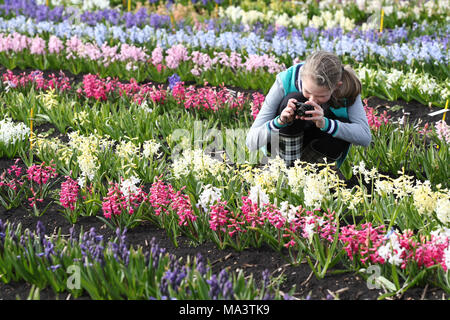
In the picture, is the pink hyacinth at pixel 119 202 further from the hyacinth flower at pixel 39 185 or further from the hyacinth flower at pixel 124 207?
the hyacinth flower at pixel 39 185

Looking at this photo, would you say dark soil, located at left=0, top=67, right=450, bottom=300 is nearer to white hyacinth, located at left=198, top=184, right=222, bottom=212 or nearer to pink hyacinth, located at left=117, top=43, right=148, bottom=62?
white hyacinth, located at left=198, top=184, right=222, bottom=212

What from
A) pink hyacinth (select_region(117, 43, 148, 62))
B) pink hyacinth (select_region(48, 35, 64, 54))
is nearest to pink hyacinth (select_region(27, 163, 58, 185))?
pink hyacinth (select_region(117, 43, 148, 62))

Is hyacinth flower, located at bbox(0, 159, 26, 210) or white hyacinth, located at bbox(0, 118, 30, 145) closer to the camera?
hyacinth flower, located at bbox(0, 159, 26, 210)

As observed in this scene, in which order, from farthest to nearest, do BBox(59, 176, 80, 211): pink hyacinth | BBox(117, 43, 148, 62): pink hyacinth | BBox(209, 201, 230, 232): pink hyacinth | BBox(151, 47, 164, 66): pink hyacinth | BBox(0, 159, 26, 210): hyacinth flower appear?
BBox(117, 43, 148, 62): pink hyacinth, BBox(151, 47, 164, 66): pink hyacinth, BBox(0, 159, 26, 210): hyacinth flower, BBox(59, 176, 80, 211): pink hyacinth, BBox(209, 201, 230, 232): pink hyacinth

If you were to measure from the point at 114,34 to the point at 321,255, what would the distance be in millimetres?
5875

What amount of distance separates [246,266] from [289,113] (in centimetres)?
103

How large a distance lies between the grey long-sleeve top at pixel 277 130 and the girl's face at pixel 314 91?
0.24m

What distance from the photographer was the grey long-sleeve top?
4137mm

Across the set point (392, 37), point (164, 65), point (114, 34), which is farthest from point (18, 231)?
point (392, 37)

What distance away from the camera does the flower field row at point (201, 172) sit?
3262mm

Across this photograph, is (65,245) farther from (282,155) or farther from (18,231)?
(282,155)

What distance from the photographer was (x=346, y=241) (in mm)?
3447

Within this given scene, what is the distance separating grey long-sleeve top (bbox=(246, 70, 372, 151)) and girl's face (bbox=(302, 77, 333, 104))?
24 cm

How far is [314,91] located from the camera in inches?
153
